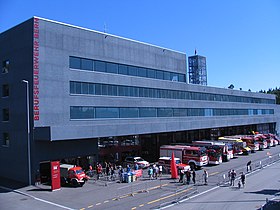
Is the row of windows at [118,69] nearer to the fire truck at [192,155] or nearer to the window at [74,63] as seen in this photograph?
the window at [74,63]

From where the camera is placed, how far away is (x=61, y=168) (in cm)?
3148

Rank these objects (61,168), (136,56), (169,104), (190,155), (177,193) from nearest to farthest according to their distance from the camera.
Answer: (177,193), (61,168), (190,155), (136,56), (169,104)

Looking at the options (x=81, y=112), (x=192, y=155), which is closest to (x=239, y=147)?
(x=192, y=155)

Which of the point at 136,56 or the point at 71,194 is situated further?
the point at 136,56

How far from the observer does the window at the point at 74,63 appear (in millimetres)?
35656

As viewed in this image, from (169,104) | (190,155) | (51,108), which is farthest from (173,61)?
(51,108)

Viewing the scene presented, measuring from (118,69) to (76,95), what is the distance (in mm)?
8068

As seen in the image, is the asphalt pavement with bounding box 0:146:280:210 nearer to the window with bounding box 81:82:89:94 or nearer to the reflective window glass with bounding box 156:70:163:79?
the window with bounding box 81:82:89:94

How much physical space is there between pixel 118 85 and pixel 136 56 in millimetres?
6032

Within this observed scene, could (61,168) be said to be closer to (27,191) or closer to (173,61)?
(27,191)

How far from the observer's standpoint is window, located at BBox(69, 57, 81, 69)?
3566 centimetres

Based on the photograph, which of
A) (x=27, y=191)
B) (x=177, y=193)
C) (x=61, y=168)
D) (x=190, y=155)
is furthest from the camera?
(x=190, y=155)

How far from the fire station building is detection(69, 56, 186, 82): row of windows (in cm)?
12

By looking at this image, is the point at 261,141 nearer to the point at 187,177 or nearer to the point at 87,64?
the point at 187,177
